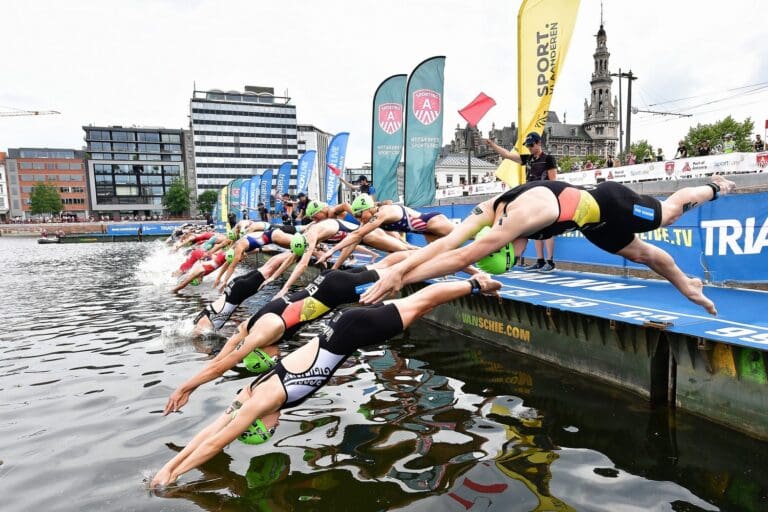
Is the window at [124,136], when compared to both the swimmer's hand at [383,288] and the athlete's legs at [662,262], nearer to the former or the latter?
the swimmer's hand at [383,288]

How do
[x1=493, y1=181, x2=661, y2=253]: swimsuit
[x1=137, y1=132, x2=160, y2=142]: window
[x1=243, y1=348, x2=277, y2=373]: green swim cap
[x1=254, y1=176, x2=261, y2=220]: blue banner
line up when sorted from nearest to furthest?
[x1=493, y1=181, x2=661, y2=253]: swimsuit < [x1=243, y1=348, x2=277, y2=373]: green swim cap < [x1=254, y1=176, x2=261, y2=220]: blue banner < [x1=137, y1=132, x2=160, y2=142]: window

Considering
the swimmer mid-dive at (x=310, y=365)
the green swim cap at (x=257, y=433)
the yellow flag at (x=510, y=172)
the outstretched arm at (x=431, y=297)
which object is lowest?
the green swim cap at (x=257, y=433)

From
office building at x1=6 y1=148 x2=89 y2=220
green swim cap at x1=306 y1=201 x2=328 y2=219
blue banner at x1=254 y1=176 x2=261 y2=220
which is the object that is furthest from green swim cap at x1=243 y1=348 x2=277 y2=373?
office building at x1=6 y1=148 x2=89 y2=220

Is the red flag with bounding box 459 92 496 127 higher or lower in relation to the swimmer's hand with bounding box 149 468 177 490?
higher

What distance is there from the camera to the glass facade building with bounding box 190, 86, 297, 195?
5704 inches

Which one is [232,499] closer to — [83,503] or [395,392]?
[83,503]

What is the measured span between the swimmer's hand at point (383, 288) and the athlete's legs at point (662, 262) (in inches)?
115

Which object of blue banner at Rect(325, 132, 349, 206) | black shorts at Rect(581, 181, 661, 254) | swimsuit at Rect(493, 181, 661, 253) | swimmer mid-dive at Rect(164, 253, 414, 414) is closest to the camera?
swimsuit at Rect(493, 181, 661, 253)

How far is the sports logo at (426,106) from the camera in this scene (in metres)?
17.1

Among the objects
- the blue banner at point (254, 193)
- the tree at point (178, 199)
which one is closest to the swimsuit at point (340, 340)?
the blue banner at point (254, 193)

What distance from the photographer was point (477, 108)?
892cm

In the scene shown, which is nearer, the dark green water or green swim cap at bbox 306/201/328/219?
the dark green water

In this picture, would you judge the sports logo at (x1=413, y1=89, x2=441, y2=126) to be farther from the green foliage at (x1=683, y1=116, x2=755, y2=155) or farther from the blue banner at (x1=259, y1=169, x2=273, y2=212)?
the green foliage at (x1=683, y1=116, x2=755, y2=155)

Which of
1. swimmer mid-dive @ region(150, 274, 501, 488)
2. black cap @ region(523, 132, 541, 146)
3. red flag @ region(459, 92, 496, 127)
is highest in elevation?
red flag @ region(459, 92, 496, 127)
